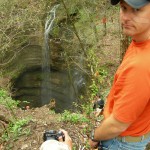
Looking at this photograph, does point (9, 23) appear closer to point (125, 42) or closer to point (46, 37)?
point (46, 37)

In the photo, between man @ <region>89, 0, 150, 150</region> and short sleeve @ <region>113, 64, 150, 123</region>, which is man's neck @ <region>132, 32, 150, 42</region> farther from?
short sleeve @ <region>113, 64, 150, 123</region>

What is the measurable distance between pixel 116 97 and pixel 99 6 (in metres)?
11.1

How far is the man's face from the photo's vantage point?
1844 mm

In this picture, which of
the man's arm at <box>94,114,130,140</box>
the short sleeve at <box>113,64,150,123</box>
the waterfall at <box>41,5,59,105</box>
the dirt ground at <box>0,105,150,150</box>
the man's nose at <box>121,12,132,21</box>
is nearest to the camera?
the short sleeve at <box>113,64,150,123</box>

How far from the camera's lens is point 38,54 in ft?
49.1

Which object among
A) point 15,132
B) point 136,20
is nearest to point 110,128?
point 136,20

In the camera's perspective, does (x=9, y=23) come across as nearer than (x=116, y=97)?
No

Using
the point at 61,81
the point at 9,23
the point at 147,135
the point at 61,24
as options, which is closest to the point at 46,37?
the point at 61,24

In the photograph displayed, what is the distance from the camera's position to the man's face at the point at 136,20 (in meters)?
1.84

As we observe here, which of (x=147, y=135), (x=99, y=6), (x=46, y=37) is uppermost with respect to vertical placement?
(x=99, y=6)

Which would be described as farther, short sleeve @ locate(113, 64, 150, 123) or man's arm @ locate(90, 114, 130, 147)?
man's arm @ locate(90, 114, 130, 147)

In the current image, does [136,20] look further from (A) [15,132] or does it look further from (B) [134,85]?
(A) [15,132]

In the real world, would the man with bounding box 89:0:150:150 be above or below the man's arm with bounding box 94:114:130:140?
above

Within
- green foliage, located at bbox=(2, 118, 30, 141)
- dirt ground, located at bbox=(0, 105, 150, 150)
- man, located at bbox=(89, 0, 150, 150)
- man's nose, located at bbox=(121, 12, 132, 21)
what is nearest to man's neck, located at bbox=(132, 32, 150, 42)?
man, located at bbox=(89, 0, 150, 150)
